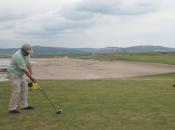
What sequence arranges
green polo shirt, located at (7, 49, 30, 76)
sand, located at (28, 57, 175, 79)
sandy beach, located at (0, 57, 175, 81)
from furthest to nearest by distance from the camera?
sand, located at (28, 57, 175, 79)
sandy beach, located at (0, 57, 175, 81)
green polo shirt, located at (7, 49, 30, 76)

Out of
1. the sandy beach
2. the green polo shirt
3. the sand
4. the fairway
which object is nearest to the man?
the green polo shirt

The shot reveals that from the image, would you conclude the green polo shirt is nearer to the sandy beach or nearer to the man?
the man

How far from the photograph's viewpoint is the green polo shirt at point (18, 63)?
6852 millimetres

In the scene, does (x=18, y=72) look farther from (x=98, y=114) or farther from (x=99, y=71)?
(x=99, y=71)

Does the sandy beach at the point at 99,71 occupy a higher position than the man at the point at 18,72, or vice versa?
the man at the point at 18,72

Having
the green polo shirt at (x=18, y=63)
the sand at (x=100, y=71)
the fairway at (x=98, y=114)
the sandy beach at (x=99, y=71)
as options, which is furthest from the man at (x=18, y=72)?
the sand at (x=100, y=71)

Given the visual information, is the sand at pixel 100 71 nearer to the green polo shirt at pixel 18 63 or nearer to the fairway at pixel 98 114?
the fairway at pixel 98 114

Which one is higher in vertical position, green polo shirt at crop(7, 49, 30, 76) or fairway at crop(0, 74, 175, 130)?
green polo shirt at crop(7, 49, 30, 76)

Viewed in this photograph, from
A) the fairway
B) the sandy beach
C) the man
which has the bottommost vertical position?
the sandy beach

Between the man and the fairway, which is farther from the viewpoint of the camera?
the man

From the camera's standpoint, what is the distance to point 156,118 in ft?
19.6

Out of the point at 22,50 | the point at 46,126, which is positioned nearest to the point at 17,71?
the point at 22,50

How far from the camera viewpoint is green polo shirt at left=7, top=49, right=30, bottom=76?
685cm

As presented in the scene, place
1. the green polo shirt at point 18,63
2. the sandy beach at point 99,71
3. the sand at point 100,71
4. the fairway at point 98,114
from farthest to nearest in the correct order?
the sand at point 100,71 < the sandy beach at point 99,71 < the green polo shirt at point 18,63 < the fairway at point 98,114
